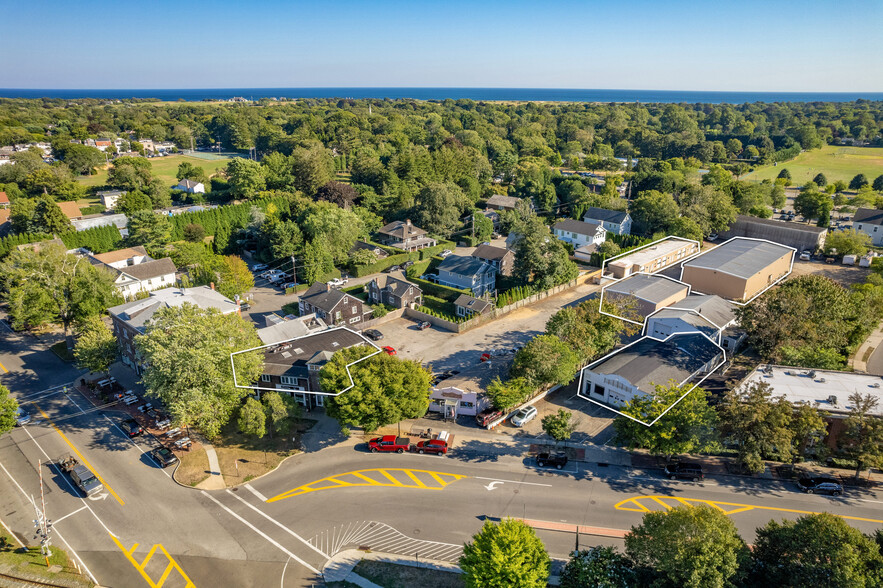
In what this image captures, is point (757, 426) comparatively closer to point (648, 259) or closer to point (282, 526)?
point (282, 526)

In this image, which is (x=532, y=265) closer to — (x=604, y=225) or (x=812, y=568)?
(x=604, y=225)

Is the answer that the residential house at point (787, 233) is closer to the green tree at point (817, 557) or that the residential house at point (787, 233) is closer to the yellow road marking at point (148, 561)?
the green tree at point (817, 557)

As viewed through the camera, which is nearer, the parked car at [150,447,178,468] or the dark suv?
the dark suv

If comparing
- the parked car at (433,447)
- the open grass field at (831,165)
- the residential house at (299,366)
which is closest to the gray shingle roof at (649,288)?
the parked car at (433,447)

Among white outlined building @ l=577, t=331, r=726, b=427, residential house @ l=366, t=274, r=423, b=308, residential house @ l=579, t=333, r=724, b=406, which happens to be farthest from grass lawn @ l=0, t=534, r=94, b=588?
residential house @ l=366, t=274, r=423, b=308

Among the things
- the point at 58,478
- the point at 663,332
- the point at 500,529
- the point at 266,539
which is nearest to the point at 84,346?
the point at 58,478

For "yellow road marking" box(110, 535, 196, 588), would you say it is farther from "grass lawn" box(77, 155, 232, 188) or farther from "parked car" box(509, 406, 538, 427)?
"grass lawn" box(77, 155, 232, 188)

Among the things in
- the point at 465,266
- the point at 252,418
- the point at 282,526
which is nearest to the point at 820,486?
the point at 282,526
